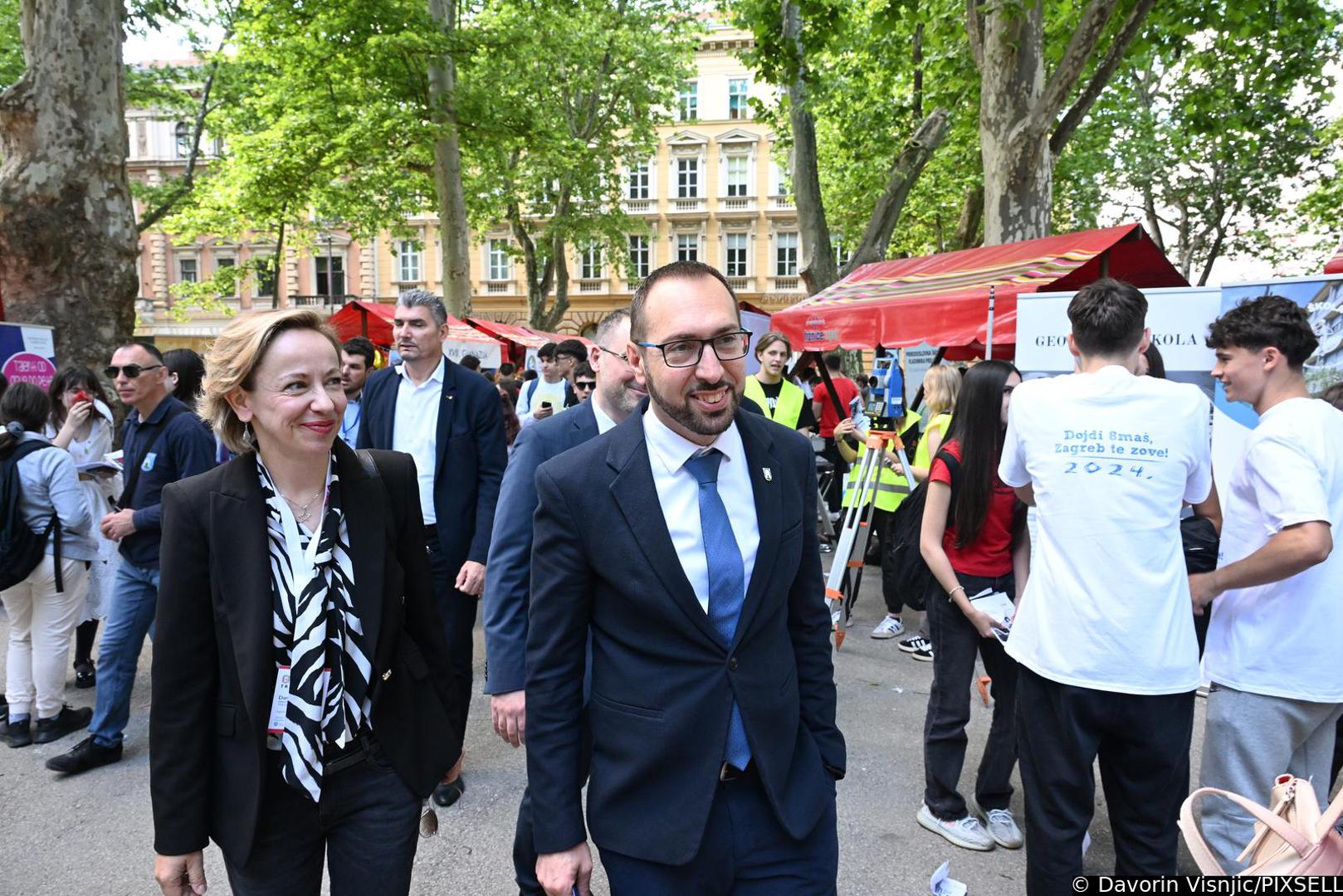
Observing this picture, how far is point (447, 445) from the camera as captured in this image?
4.04 metres

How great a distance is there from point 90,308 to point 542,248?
22.2 meters

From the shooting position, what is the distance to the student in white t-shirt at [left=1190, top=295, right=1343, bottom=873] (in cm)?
239

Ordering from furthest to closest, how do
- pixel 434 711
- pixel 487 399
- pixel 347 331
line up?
pixel 347 331
pixel 487 399
pixel 434 711

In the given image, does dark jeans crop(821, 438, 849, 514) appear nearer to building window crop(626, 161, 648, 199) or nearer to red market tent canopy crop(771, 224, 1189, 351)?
red market tent canopy crop(771, 224, 1189, 351)

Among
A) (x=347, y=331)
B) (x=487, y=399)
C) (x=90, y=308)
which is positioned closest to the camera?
(x=487, y=399)

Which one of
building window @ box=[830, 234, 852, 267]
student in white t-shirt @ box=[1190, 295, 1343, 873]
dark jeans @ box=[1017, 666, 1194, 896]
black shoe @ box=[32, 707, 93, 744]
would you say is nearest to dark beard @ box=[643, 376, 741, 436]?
dark jeans @ box=[1017, 666, 1194, 896]

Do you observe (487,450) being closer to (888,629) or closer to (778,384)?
(888,629)

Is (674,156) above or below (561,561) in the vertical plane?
above

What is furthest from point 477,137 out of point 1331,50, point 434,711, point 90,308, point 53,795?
point 434,711

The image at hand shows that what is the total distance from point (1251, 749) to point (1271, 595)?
467 mm

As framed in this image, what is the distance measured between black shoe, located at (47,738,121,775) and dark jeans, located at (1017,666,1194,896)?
4105mm

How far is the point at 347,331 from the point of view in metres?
14.5

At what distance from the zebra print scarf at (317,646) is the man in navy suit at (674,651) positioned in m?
0.47

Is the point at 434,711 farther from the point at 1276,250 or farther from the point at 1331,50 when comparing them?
the point at 1276,250
